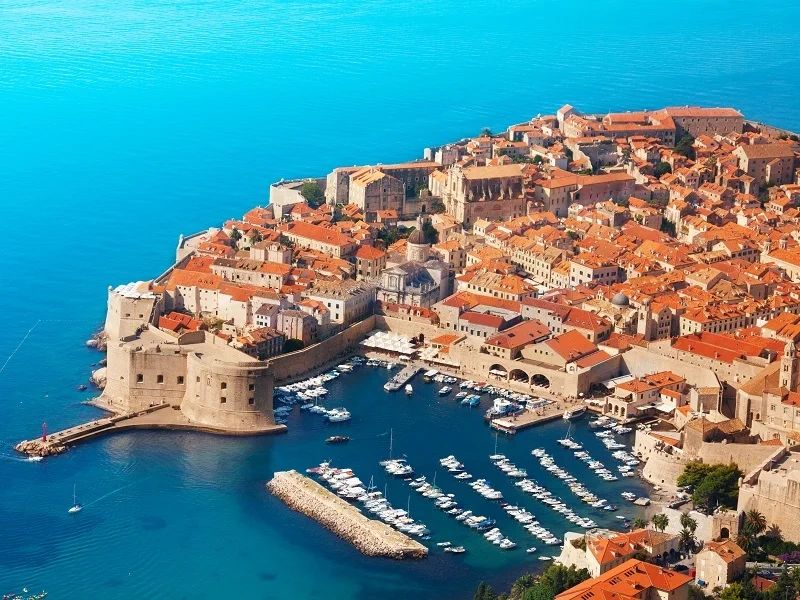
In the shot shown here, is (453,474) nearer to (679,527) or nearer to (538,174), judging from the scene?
(679,527)

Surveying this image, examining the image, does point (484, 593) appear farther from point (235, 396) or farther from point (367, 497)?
point (235, 396)

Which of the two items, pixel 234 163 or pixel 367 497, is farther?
pixel 234 163

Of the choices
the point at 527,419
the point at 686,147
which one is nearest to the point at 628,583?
the point at 527,419

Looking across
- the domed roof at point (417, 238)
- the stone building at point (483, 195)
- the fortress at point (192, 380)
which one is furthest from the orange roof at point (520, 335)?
the stone building at point (483, 195)

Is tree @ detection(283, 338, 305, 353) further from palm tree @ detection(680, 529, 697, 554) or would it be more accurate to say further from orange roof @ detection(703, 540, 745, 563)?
orange roof @ detection(703, 540, 745, 563)

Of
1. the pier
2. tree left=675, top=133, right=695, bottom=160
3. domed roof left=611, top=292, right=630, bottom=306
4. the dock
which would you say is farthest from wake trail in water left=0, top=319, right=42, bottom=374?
A: tree left=675, top=133, right=695, bottom=160

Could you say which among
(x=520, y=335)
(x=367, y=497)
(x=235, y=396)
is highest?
(x=520, y=335)

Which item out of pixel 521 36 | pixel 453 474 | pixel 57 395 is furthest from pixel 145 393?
pixel 521 36
